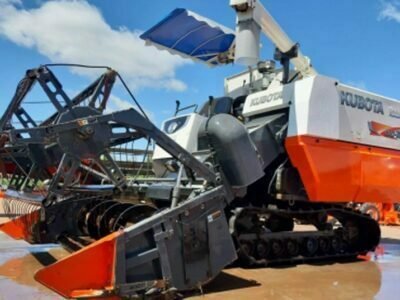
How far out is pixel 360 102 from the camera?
21.6ft

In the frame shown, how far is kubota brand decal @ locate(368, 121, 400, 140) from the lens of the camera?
6707 millimetres

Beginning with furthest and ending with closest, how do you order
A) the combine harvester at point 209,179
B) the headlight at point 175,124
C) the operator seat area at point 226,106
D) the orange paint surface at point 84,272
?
1. the operator seat area at point 226,106
2. the headlight at point 175,124
3. the combine harvester at point 209,179
4. the orange paint surface at point 84,272

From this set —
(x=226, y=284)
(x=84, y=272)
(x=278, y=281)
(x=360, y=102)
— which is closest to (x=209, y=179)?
(x=226, y=284)

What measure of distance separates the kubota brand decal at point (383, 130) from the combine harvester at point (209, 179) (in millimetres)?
24

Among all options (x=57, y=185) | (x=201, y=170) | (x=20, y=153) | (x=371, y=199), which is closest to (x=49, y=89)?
(x=20, y=153)

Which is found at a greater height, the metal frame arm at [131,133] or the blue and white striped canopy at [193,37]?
the blue and white striped canopy at [193,37]

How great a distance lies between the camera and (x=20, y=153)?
586cm

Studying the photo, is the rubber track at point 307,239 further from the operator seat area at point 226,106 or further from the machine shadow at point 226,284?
the operator seat area at point 226,106

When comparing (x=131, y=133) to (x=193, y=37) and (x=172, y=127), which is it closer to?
(x=172, y=127)

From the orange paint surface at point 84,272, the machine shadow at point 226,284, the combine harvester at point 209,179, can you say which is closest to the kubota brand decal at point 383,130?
the combine harvester at point 209,179

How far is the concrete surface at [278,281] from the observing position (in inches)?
184

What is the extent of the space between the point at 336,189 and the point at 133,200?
8.83 ft

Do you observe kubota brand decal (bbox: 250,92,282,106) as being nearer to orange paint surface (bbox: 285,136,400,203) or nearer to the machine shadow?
orange paint surface (bbox: 285,136,400,203)

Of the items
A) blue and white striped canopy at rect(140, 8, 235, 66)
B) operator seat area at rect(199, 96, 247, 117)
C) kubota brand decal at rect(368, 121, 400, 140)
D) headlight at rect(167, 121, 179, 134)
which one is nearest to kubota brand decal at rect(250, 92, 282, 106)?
operator seat area at rect(199, 96, 247, 117)
